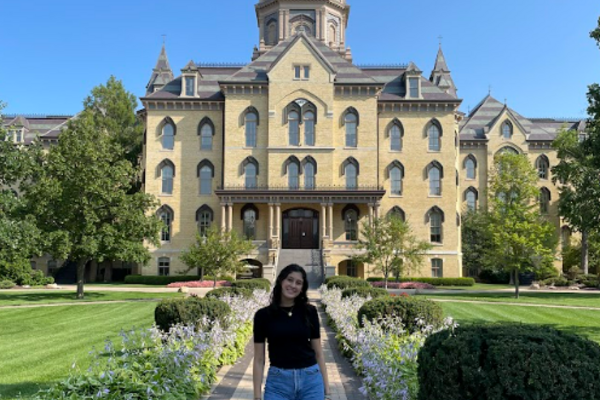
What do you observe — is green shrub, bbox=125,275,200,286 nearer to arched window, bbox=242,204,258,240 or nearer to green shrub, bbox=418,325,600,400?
arched window, bbox=242,204,258,240

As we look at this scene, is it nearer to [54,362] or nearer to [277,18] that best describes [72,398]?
[54,362]

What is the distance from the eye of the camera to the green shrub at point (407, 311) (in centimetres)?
1184

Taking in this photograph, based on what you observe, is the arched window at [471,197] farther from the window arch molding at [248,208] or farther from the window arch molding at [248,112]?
the window arch molding at [248,112]

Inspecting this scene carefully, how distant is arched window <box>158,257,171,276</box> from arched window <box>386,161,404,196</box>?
1936 centimetres

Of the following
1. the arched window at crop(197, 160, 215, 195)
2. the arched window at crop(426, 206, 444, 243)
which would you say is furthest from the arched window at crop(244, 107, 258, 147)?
the arched window at crop(426, 206, 444, 243)

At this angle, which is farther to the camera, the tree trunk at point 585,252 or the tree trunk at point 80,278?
the tree trunk at point 585,252

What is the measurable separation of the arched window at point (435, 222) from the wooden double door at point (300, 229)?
9453 mm

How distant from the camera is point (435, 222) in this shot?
4678 cm

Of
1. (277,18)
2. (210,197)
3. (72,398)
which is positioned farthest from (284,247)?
(72,398)

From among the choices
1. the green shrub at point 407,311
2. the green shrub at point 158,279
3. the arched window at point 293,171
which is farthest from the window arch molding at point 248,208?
the green shrub at point 407,311

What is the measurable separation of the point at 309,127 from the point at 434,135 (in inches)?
419

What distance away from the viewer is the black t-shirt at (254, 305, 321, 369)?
5262 millimetres

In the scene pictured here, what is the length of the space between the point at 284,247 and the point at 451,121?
17.4m

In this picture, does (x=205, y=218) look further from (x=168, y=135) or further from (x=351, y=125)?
(x=351, y=125)
